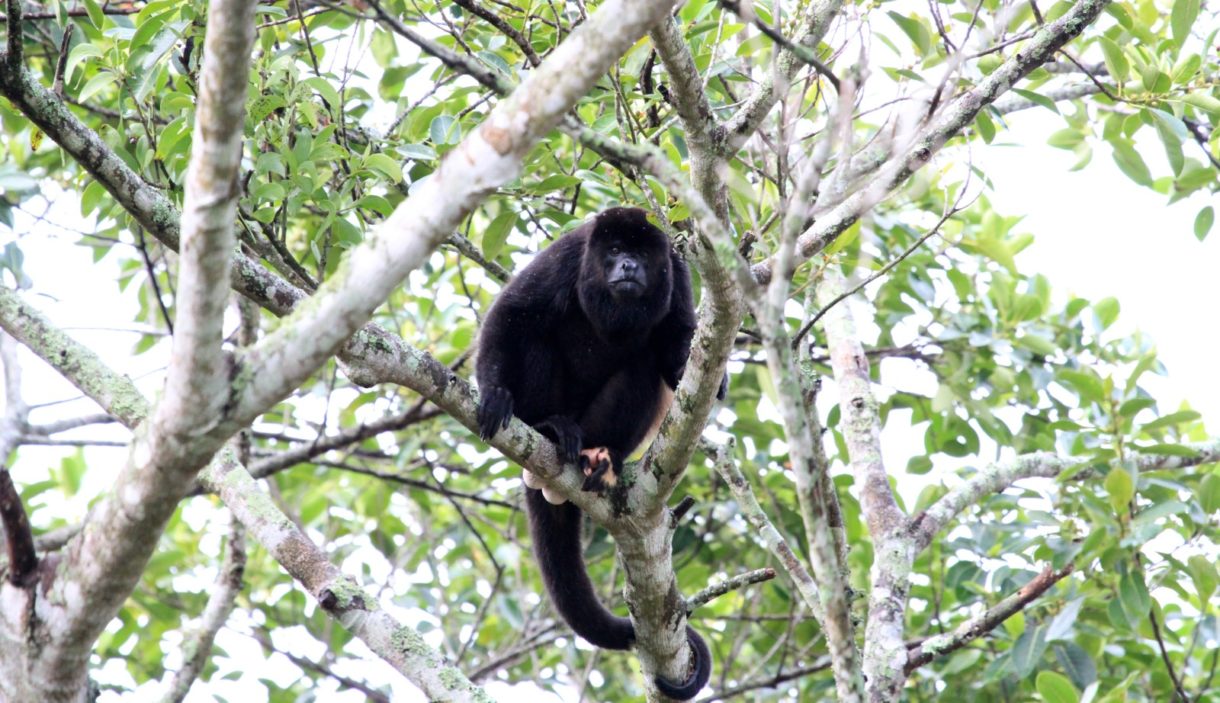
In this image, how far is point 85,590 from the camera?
2320mm

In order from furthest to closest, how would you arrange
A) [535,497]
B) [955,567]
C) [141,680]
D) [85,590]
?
[141,680], [955,567], [535,497], [85,590]

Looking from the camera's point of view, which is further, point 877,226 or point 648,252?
point 877,226

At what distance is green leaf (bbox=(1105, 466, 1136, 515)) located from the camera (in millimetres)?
3725

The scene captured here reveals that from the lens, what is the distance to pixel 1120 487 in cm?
374

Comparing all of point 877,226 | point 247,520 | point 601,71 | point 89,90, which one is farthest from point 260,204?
point 877,226

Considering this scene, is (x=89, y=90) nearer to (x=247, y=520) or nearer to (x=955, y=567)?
(x=247, y=520)

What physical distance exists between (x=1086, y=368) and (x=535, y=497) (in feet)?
7.72

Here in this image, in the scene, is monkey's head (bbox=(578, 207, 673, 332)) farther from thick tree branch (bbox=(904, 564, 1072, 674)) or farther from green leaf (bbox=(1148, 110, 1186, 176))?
green leaf (bbox=(1148, 110, 1186, 176))

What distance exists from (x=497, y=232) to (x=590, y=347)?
73 cm

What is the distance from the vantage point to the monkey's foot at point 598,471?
320 cm

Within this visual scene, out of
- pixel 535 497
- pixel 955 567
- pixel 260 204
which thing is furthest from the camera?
pixel 955 567

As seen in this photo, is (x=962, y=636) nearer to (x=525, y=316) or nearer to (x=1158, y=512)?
(x=1158, y=512)

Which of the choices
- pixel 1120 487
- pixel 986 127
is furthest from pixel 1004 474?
pixel 986 127

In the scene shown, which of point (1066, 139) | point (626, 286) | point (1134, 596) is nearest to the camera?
point (1134, 596)
